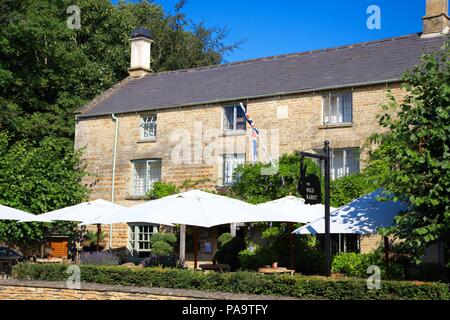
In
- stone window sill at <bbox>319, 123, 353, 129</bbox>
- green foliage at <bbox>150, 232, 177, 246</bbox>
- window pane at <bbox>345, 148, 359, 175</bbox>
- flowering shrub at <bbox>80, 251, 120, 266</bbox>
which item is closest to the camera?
flowering shrub at <bbox>80, 251, 120, 266</bbox>

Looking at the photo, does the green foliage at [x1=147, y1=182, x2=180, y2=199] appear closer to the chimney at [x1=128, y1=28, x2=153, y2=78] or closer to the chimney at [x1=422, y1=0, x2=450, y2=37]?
the chimney at [x1=128, y1=28, x2=153, y2=78]

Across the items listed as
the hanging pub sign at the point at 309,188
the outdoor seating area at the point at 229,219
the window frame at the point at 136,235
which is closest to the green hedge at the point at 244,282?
the outdoor seating area at the point at 229,219

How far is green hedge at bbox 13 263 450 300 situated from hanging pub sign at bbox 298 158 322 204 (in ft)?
7.98

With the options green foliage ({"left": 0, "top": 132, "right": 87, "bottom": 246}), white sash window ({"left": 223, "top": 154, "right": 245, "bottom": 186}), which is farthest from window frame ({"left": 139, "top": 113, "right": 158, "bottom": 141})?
white sash window ({"left": 223, "top": 154, "right": 245, "bottom": 186})

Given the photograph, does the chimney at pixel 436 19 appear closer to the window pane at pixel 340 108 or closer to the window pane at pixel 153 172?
the window pane at pixel 340 108

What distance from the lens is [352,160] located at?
2314 centimetres

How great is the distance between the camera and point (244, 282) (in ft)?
43.1

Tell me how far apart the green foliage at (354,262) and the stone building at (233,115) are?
1.23 metres

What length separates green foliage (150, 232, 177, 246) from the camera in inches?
998

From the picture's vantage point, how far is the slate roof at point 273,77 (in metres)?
23.8
